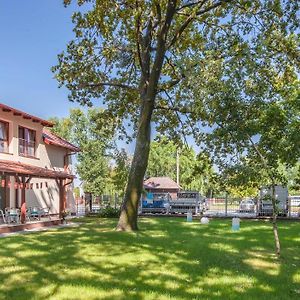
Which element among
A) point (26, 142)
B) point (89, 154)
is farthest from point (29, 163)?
point (89, 154)

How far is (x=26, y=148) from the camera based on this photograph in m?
25.0

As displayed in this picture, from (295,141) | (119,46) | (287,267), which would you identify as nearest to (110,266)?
(287,267)

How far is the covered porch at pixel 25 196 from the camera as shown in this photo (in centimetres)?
1970

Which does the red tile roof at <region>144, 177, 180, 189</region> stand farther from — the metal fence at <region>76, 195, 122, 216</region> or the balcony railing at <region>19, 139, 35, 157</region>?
the balcony railing at <region>19, 139, 35, 157</region>

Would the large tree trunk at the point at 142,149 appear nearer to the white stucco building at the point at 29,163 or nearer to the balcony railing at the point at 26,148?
the white stucco building at the point at 29,163

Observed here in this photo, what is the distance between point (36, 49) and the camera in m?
28.5

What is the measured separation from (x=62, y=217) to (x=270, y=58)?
12.7 metres

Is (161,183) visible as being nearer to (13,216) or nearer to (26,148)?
(26,148)

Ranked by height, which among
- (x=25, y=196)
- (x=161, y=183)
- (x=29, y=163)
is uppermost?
(x=29, y=163)

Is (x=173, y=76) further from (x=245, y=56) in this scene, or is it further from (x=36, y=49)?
(x=36, y=49)

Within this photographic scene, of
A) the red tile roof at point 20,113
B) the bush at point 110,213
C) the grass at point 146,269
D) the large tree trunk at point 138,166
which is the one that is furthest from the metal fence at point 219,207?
the grass at point 146,269

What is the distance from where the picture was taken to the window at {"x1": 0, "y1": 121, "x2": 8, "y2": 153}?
22766 mm

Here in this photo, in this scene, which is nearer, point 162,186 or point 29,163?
point 29,163

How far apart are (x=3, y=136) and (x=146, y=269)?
624 inches
